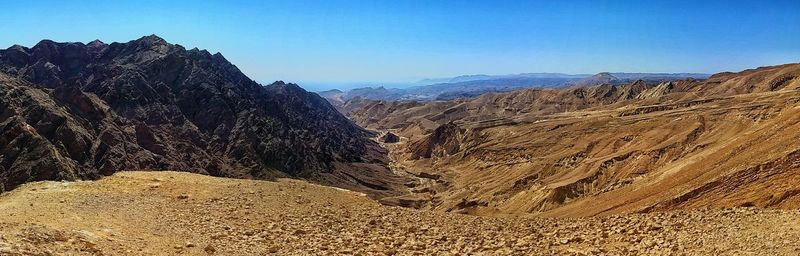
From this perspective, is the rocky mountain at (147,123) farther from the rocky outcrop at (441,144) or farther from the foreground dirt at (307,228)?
the foreground dirt at (307,228)

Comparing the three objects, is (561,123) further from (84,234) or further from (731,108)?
(84,234)

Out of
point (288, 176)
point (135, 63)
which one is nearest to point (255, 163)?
point (288, 176)

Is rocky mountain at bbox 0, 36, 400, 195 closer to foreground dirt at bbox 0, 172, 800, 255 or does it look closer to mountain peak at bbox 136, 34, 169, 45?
mountain peak at bbox 136, 34, 169, 45

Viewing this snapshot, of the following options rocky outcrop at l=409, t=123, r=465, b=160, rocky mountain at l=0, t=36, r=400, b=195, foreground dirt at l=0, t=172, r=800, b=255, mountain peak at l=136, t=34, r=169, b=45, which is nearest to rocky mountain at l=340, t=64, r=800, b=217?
rocky outcrop at l=409, t=123, r=465, b=160

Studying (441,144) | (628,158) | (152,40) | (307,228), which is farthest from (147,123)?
(307,228)

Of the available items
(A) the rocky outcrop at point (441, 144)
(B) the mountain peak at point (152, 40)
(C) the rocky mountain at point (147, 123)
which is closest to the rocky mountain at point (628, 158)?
(A) the rocky outcrop at point (441, 144)

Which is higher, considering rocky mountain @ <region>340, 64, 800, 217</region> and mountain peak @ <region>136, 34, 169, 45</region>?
mountain peak @ <region>136, 34, 169, 45</region>
